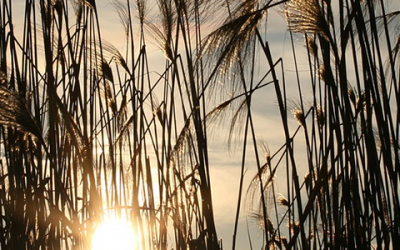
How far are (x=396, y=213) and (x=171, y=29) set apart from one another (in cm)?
104

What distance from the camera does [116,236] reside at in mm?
2197

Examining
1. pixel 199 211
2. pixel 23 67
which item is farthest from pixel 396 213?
pixel 23 67

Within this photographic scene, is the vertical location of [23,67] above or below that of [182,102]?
above

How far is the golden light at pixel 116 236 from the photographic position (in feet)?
6.73

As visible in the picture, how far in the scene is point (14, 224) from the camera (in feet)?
6.51

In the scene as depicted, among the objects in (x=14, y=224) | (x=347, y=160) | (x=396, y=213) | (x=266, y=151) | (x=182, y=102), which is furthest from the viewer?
(x=266, y=151)

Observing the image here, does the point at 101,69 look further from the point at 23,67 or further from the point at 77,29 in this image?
the point at 23,67

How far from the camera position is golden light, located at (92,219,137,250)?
2.05 m

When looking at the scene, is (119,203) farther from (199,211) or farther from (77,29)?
(77,29)

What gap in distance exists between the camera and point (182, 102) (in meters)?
2.20

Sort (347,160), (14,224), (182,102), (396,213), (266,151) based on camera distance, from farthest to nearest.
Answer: (266,151), (182,102), (14,224), (347,160), (396,213)

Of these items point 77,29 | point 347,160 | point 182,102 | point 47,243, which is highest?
point 77,29

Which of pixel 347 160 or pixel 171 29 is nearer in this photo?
pixel 347 160

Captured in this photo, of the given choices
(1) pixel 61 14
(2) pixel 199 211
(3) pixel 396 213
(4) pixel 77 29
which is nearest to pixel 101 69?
(4) pixel 77 29
